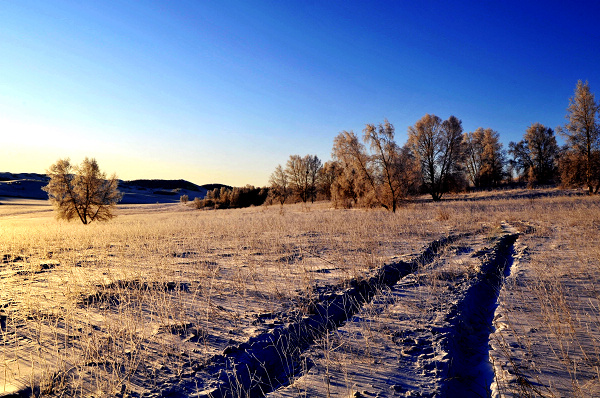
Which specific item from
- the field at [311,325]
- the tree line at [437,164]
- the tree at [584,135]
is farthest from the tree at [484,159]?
the field at [311,325]

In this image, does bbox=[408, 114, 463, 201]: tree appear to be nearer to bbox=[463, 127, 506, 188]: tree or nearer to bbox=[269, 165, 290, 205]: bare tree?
bbox=[463, 127, 506, 188]: tree

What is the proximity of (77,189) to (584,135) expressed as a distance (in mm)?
42534

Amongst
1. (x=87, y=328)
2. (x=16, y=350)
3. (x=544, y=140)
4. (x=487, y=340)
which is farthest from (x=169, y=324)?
(x=544, y=140)

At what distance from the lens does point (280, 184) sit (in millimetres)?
54281

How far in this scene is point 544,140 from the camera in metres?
43.6

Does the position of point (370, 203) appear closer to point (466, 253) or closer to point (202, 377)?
point (466, 253)

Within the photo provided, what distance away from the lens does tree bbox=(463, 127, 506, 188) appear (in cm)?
4409

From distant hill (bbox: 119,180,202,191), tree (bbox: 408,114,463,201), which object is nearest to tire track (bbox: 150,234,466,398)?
tree (bbox: 408,114,463,201)

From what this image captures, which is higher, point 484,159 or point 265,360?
point 484,159

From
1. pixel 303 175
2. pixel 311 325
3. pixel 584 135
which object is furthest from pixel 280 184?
pixel 311 325

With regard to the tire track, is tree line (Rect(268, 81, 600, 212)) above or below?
above

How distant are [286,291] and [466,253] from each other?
5.32m

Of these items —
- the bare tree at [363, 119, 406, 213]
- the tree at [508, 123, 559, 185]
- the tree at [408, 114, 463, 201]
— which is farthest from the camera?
the tree at [508, 123, 559, 185]

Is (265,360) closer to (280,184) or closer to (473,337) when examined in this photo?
(473,337)
